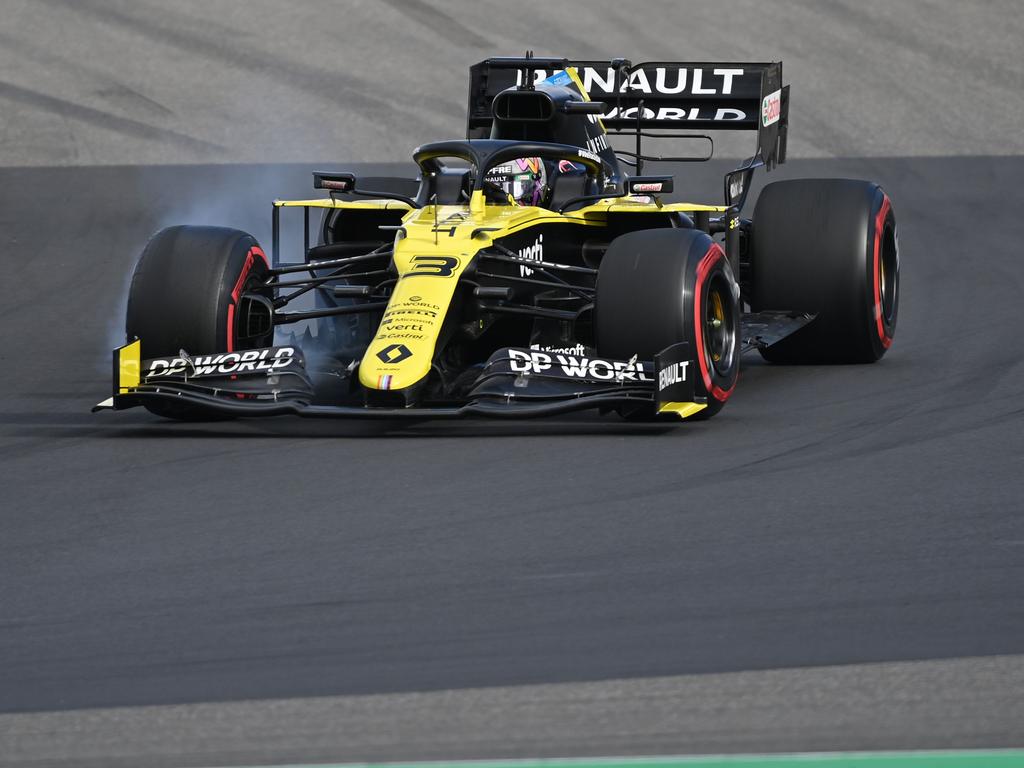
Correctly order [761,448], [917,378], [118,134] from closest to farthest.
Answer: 1. [761,448]
2. [917,378]
3. [118,134]

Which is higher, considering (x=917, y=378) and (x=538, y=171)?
(x=538, y=171)

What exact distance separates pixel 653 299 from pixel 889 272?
3192 millimetres

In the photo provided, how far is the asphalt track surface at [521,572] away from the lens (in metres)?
4.64

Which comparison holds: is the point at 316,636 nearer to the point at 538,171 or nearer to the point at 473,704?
the point at 473,704

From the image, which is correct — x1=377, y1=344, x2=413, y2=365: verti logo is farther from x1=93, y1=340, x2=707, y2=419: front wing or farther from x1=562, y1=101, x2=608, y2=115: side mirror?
x1=562, y1=101, x2=608, y2=115: side mirror

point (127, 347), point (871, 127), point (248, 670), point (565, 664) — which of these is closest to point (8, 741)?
point (248, 670)

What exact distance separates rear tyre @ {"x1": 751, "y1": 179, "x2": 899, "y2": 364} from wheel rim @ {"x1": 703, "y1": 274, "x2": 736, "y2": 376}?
55.0 inches

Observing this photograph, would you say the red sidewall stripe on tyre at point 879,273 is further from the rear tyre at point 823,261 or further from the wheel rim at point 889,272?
the wheel rim at point 889,272

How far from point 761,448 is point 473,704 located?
3661 mm

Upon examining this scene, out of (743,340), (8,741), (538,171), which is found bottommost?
(8,741)

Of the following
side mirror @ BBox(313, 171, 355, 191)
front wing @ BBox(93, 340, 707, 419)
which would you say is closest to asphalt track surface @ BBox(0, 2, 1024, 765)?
front wing @ BBox(93, 340, 707, 419)

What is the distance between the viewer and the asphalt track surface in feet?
15.2

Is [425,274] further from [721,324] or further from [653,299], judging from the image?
[721,324]

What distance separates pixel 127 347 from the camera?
8664 mm
